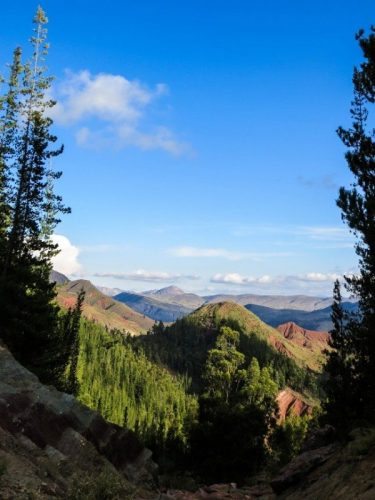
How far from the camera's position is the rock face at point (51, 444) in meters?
13.1

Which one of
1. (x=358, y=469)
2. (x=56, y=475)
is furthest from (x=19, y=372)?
(x=358, y=469)

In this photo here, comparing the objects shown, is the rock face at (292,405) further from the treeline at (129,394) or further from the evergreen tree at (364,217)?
the evergreen tree at (364,217)

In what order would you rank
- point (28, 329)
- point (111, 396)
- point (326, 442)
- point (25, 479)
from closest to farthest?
point (25, 479), point (326, 442), point (28, 329), point (111, 396)

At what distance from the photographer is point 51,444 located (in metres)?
19.4

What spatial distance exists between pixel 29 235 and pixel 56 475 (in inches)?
1121

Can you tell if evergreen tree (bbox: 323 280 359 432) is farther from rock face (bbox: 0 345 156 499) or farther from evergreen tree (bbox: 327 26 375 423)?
rock face (bbox: 0 345 156 499)

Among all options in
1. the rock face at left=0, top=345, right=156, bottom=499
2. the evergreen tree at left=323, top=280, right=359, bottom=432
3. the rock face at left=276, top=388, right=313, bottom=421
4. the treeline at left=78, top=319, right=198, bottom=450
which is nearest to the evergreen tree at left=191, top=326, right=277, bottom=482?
the evergreen tree at left=323, top=280, right=359, bottom=432

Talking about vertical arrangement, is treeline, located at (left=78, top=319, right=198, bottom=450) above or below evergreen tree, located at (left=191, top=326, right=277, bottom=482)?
below

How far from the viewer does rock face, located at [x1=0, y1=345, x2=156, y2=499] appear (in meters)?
13.1

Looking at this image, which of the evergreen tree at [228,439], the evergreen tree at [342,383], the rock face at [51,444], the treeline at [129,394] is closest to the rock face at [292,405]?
the treeline at [129,394]

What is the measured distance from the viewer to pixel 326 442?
25.3 meters

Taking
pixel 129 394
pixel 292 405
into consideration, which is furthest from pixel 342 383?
pixel 129 394

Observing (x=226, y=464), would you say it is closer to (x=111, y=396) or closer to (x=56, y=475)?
(x=56, y=475)

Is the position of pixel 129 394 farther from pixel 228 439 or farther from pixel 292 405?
pixel 228 439
